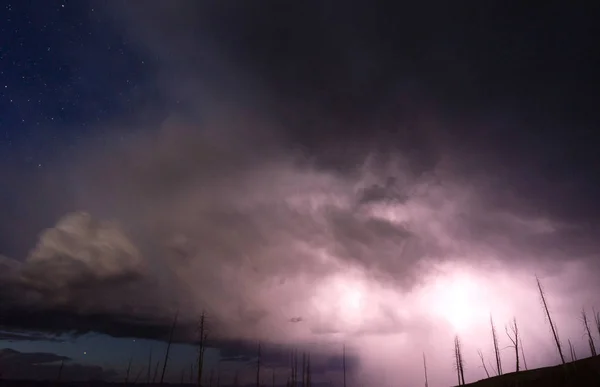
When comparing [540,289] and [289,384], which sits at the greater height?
[540,289]

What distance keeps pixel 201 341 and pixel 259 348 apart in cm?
5058

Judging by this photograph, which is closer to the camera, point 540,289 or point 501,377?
point 540,289

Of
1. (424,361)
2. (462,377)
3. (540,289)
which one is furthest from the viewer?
(424,361)

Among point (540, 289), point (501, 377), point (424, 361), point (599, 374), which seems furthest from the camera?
point (424, 361)

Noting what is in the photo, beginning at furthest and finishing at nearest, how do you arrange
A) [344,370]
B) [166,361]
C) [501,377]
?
[344,370], [501,377], [166,361]

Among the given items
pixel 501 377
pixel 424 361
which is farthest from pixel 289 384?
pixel 501 377

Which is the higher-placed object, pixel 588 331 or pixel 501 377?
pixel 588 331

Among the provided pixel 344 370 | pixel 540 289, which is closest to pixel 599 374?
pixel 540 289

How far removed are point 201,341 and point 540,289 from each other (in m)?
62.5

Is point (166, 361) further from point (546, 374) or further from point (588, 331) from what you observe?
point (588, 331)

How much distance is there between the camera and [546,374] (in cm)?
7094

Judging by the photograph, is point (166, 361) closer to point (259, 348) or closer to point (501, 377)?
point (259, 348)

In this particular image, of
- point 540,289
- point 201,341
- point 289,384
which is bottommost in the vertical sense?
point 289,384

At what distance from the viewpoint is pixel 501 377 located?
85.2 metres
